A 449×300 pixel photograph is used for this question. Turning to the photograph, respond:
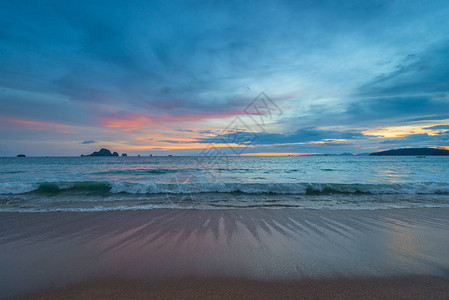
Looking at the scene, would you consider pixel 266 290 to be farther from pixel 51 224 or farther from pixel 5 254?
pixel 51 224

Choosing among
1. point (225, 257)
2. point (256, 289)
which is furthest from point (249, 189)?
point (256, 289)

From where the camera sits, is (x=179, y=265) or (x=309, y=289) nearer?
(x=309, y=289)

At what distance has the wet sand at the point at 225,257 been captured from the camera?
2.58 meters

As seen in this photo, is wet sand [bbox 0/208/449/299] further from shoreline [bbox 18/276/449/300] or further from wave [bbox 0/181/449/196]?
wave [bbox 0/181/449/196]

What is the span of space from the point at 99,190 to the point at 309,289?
12506mm

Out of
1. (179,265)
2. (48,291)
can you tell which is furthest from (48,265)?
(179,265)

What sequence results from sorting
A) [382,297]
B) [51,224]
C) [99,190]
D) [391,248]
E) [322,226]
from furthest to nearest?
[99,190], [51,224], [322,226], [391,248], [382,297]

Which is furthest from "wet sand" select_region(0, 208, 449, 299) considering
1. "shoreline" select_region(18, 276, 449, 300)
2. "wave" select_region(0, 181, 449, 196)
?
"wave" select_region(0, 181, 449, 196)

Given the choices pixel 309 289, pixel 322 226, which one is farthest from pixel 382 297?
pixel 322 226

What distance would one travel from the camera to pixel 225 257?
3410 mm

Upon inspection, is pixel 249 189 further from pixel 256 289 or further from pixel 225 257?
pixel 256 289

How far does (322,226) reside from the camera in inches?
199

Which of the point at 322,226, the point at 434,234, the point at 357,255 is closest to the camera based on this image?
the point at 357,255

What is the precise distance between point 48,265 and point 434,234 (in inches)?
318
